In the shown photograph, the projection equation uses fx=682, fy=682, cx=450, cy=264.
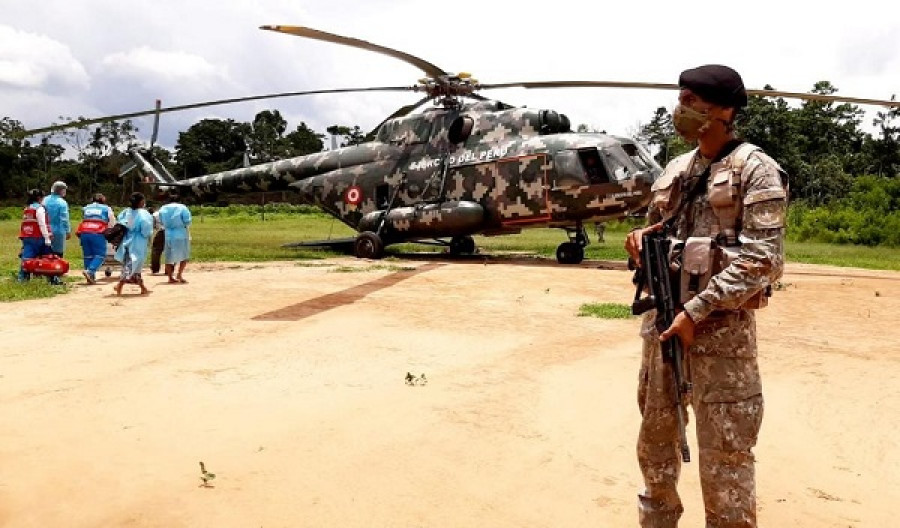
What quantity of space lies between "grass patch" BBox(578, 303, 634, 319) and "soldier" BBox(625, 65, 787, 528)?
5.37m

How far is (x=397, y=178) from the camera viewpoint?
1503 cm

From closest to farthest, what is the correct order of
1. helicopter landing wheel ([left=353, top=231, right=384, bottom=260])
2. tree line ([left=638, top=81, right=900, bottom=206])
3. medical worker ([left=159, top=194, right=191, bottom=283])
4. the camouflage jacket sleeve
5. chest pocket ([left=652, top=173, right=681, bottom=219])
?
the camouflage jacket sleeve → chest pocket ([left=652, top=173, right=681, bottom=219]) → medical worker ([left=159, top=194, right=191, bottom=283]) → helicopter landing wheel ([left=353, top=231, right=384, bottom=260]) → tree line ([left=638, top=81, right=900, bottom=206])

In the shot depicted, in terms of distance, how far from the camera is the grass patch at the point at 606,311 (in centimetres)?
823

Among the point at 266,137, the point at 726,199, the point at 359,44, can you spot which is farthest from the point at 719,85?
the point at 266,137

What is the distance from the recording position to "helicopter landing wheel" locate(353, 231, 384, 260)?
48.8 ft

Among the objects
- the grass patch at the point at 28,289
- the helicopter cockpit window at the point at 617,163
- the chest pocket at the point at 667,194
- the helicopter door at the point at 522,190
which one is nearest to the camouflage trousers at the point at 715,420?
→ the chest pocket at the point at 667,194

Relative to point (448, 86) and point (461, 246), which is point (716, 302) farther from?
point (461, 246)

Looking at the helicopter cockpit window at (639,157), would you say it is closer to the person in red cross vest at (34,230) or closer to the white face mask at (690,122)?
the person in red cross vest at (34,230)

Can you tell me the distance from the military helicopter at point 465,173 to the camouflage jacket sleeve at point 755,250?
28.3 feet

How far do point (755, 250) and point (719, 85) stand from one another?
0.66 meters

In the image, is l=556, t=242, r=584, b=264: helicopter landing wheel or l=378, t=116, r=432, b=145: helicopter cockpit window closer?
l=556, t=242, r=584, b=264: helicopter landing wheel

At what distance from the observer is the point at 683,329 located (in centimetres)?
258

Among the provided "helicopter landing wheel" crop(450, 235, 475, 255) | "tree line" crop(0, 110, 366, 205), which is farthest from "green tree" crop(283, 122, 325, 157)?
"helicopter landing wheel" crop(450, 235, 475, 255)

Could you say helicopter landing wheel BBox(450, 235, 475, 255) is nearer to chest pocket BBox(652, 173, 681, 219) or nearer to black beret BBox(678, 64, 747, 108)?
chest pocket BBox(652, 173, 681, 219)
